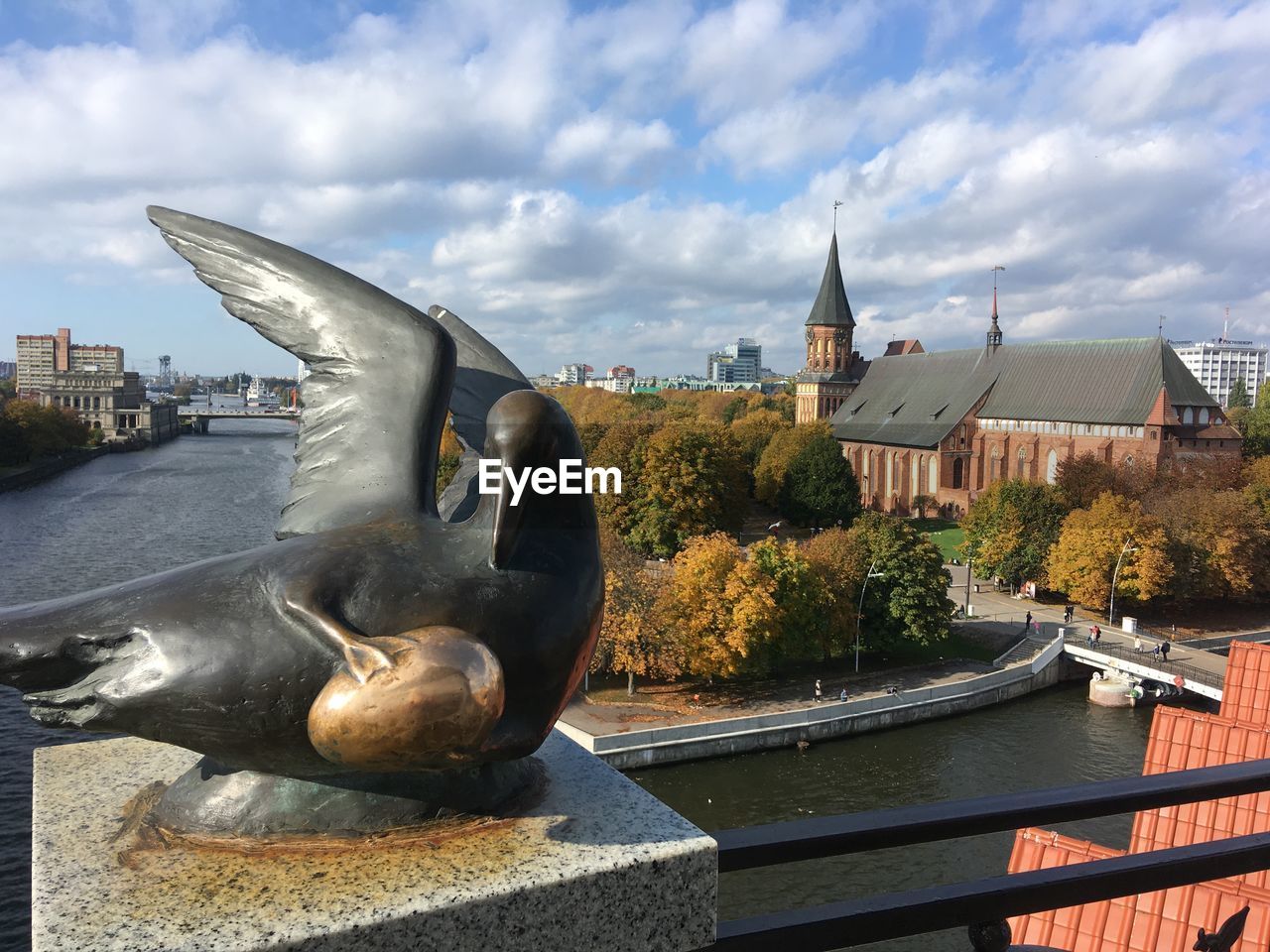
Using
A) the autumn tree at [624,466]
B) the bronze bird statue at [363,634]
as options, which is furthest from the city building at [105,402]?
the bronze bird statue at [363,634]

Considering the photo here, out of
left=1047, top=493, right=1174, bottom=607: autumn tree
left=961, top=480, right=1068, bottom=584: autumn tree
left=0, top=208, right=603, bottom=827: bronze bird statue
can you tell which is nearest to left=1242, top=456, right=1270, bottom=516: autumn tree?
left=961, top=480, right=1068, bottom=584: autumn tree

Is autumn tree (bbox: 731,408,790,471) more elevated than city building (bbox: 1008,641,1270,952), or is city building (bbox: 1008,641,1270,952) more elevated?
autumn tree (bbox: 731,408,790,471)

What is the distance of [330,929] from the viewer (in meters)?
2.14

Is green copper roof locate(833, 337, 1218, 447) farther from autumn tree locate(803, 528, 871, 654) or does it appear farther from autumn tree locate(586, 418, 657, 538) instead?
autumn tree locate(803, 528, 871, 654)

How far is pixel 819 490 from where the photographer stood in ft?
180

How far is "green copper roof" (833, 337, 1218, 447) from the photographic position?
185 ft

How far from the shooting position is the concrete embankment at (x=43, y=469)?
68831 mm

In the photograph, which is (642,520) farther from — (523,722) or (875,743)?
(523,722)

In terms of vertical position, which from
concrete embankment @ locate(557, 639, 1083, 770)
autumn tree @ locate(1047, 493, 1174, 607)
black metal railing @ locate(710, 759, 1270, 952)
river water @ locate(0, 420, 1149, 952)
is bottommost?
river water @ locate(0, 420, 1149, 952)

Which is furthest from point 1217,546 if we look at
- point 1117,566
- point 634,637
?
point 634,637

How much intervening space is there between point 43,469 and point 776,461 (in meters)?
60.0

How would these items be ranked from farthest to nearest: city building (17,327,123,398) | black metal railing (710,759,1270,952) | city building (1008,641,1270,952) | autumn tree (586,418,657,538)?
city building (17,327,123,398) → autumn tree (586,418,657,538) → city building (1008,641,1270,952) → black metal railing (710,759,1270,952)

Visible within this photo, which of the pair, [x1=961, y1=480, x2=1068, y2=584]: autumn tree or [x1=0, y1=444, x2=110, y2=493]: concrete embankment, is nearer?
[x1=961, y1=480, x2=1068, y2=584]: autumn tree

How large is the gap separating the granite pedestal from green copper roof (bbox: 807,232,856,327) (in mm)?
83584
